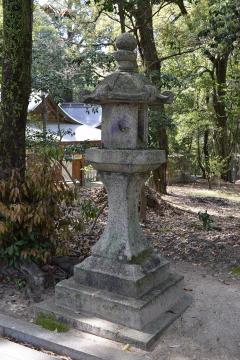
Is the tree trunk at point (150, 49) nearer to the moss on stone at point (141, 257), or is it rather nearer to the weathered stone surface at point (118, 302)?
the moss on stone at point (141, 257)

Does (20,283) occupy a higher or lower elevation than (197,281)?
higher

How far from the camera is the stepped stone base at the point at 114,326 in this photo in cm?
388

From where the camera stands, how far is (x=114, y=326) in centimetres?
403

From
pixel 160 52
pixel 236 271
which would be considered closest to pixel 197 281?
pixel 236 271

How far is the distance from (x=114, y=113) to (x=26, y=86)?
1589mm

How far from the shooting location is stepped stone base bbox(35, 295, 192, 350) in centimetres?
388

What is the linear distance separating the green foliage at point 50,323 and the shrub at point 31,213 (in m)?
0.86

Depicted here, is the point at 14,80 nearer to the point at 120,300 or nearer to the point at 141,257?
the point at 141,257

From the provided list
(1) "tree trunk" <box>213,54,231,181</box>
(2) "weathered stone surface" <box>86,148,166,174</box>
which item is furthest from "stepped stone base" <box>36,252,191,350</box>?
(1) "tree trunk" <box>213,54,231,181</box>

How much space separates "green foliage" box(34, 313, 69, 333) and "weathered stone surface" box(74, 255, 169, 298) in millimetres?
466

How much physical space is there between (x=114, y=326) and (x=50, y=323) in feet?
2.25

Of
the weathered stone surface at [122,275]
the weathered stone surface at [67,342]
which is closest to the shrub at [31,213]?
the weathered stone surface at [122,275]

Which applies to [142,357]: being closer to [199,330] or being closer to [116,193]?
[199,330]

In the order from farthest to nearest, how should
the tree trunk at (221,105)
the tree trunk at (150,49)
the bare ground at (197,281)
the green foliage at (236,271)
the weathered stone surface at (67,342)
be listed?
the tree trunk at (221,105) < the tree trunk at (150,49) < the green foliage at (236,271) < the bare ground at (197,281) < the weathered stone surface at (67,342)
